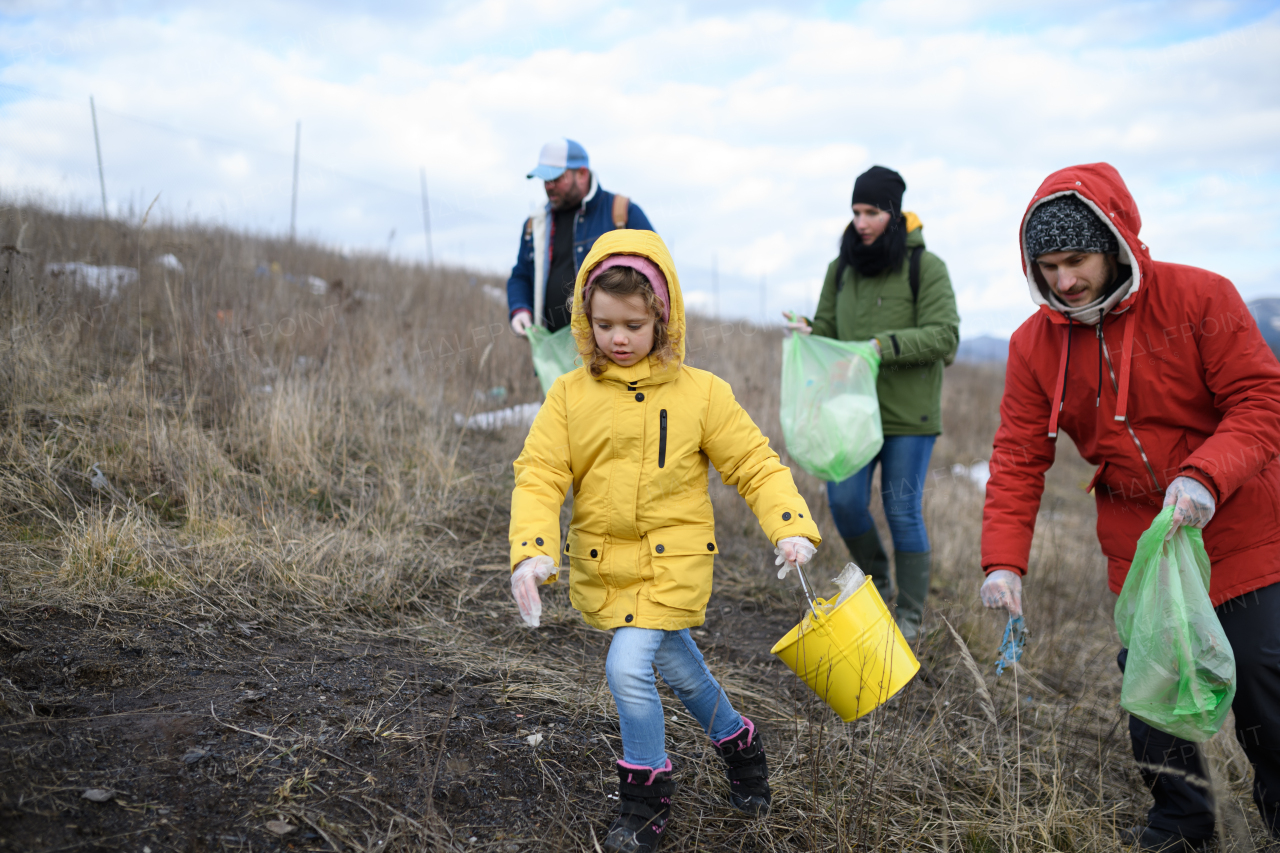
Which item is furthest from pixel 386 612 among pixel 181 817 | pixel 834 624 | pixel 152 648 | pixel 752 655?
pixel 834 624

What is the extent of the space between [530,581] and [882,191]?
2484 mm

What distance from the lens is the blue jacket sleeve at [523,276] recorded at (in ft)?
13.0

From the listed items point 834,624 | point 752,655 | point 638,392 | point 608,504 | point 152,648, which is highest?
point 638,392

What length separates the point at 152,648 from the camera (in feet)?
7.73

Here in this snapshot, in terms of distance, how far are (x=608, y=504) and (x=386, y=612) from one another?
152 centimetres

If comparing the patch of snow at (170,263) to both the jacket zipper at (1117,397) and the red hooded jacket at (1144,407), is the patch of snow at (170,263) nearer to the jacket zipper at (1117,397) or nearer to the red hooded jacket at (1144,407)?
the red hooded jacket at (1144,407)

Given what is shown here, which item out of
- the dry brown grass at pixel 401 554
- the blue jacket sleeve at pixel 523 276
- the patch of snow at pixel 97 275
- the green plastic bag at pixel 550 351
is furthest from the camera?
the patch of snow at pixel 97 275

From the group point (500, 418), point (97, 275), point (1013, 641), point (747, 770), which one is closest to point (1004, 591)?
point (1013, 641)

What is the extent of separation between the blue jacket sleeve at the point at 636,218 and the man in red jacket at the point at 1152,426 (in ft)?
6.42

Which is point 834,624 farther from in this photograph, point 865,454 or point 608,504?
point 865,454

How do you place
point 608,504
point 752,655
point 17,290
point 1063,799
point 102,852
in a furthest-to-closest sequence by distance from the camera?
point 17,290 → point 752,655 → point 1063,799 → point 608,504 → point 102,852

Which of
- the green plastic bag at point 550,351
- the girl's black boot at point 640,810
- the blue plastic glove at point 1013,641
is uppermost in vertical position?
the green plastic bag at point 550,351

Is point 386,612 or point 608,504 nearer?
point 608,504

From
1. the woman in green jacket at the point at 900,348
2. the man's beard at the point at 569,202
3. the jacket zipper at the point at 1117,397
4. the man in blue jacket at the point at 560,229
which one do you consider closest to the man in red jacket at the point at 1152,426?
the jacket zipper at the point at 1117,397
